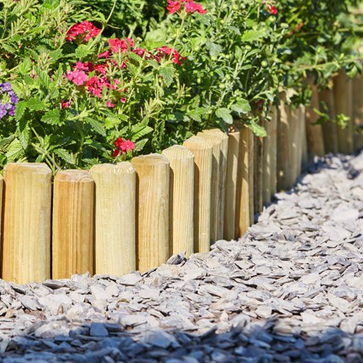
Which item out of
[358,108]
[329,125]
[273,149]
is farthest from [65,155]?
[358,108]

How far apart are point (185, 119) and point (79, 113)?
579mm

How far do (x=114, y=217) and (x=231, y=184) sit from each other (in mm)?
924

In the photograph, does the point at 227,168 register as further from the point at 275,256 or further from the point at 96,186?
the point at 96,186

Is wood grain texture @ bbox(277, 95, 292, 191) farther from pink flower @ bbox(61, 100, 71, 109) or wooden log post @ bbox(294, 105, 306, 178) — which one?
pink flower @ bbox(61, 100, 71, 109)

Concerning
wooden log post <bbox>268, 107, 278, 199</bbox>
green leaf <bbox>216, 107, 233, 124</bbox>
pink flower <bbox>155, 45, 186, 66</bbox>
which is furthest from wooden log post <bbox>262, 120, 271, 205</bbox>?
pink flower <bbox>155, 45, 186, 66</bbox>

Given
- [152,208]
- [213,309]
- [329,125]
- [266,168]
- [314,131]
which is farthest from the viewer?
[329,125]

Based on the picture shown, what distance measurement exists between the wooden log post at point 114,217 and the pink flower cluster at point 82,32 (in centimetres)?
70

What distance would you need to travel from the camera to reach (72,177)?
11.6 feet

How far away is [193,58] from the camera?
4148 millimetres

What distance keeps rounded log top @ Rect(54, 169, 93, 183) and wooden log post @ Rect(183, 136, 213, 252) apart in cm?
58

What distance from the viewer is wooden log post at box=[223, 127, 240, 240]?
431 cm

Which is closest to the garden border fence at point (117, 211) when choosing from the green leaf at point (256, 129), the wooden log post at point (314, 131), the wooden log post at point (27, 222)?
the wooden log post at point (27, 222)

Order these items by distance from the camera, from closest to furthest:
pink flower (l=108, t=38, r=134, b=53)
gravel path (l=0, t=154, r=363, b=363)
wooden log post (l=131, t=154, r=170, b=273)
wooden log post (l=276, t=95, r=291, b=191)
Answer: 1. gravel path (l=0, t=154, r=363, b=363)
2. wooden log post (l=131, t=154, r=170, b=273)
3. pink flower (l=108, t=38, r=134, b=53)
4. wooden log post (l=276, t=95, r=291, b=191)

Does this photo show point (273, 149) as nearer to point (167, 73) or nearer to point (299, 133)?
point (299, 133)
